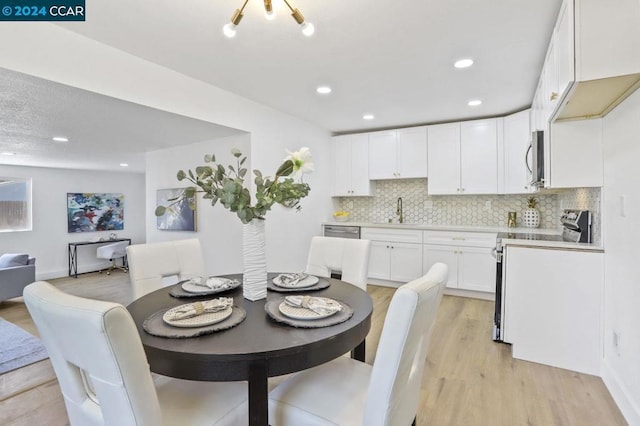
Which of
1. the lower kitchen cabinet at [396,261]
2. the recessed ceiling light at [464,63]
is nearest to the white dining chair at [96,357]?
the recessed ceiling light at [464,63]

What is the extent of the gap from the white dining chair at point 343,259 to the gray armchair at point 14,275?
14.9ft

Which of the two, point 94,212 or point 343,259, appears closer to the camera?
point 343,259

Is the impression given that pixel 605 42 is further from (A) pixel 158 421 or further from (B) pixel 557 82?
(A) pixel 158 421

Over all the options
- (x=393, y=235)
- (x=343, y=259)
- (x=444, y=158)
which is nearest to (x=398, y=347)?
(x=343, y=259)

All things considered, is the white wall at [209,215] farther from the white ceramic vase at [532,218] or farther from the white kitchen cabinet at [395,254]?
Answer: the white ceramic vase at [532,218]

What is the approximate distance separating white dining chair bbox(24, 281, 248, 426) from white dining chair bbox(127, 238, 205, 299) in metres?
0.93

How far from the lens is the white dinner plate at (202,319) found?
45.1 inches

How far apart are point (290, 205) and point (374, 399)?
34.8 inches

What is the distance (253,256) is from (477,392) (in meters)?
1.68

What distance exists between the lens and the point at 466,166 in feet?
13.7

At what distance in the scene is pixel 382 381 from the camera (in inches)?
37.3

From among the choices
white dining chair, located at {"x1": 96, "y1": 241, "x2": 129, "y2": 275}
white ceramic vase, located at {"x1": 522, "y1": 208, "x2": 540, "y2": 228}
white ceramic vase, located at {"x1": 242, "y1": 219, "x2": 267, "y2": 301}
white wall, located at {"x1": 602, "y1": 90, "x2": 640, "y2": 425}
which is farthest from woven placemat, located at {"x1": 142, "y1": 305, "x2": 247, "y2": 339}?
white dining chair, located at {"x1": 96, "y1": 241, "x2": 129, "y2": 275}

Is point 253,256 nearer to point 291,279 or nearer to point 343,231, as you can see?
point 291,279

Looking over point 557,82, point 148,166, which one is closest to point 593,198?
point 557,82
